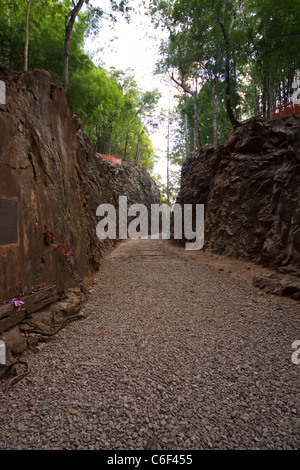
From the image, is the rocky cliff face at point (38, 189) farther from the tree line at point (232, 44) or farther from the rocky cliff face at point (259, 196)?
the tree line at point (232, 44)

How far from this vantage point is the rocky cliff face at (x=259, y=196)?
6.96 m

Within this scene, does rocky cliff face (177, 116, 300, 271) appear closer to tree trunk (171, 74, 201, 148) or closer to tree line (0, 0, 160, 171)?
tree trunk (171, 74, 201, 148)

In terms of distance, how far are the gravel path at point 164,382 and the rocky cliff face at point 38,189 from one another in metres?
1.16

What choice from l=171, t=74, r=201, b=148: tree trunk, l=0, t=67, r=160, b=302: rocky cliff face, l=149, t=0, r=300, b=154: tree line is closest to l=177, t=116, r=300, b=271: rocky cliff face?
l=149, t=0, r=300, b=154: tree line

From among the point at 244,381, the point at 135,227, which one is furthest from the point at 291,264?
the point at 135,227

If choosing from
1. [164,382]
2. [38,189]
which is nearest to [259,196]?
[38,189]

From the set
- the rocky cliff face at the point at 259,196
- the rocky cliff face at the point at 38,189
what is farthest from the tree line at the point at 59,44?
the rocky cliff face at the point at 259,196

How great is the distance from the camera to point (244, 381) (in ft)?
8.42

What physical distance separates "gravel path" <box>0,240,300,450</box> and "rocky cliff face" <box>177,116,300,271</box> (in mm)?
2855

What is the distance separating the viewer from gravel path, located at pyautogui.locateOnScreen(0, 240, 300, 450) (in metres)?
1.90

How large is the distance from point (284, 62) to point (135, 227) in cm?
1468

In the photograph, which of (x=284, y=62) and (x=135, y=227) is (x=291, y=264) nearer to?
(x=284, y=62)

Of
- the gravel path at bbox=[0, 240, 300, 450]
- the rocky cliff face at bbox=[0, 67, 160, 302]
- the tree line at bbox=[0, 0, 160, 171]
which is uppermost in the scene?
the tree line at bbox=[0, 0, 160, 171]

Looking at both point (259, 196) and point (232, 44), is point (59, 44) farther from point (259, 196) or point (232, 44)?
point (259, 196)
